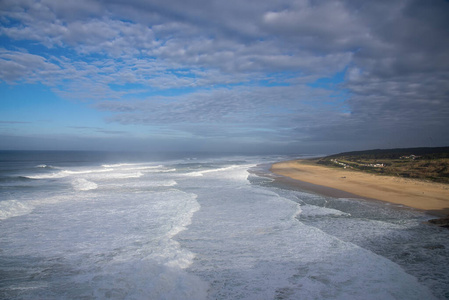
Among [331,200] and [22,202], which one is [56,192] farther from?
[331,200]

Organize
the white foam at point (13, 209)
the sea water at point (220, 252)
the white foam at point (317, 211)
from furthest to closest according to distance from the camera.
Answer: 1. the white foam at point (317, 211)
2. the white foam at point (13, 209)
3. the sea water at point (220, 252)

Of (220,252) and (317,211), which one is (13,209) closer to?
(220,252)

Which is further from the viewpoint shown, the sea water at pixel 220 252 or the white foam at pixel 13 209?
A: the white foam at pixel 13 209

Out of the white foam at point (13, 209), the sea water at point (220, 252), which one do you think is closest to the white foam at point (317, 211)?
the sea water at point (220, 252)

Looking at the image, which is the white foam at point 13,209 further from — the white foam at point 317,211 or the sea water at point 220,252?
the white foam at point 317,211

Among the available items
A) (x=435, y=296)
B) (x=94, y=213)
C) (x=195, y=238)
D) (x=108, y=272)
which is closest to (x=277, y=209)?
(x=195, y=238)
